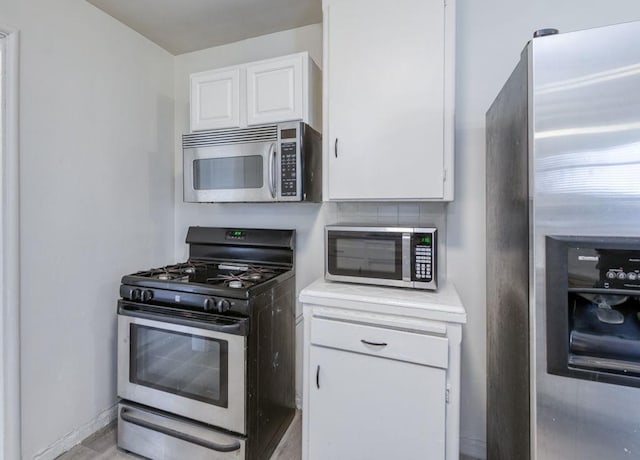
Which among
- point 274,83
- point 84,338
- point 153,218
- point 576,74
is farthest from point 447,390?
point 153,218

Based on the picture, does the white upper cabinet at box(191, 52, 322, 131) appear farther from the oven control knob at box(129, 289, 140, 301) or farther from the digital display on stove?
the oven control knob at box(129, 289, 140, 301)

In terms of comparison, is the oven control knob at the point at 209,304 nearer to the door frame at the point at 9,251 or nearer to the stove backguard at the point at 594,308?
the door frame at the point at 9,251

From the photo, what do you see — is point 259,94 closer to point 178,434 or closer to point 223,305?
point 223,305

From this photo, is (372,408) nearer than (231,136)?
Yes

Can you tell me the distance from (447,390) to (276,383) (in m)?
0.92

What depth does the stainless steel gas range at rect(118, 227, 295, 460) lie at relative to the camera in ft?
4.66

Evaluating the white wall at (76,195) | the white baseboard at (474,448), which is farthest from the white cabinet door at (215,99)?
the white baseboard at (474,448)

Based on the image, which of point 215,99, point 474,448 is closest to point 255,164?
point 215,99

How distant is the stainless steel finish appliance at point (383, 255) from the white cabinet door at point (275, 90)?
27.3 inches

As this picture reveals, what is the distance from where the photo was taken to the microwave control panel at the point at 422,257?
53.6 inches

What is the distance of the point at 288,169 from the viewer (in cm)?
158

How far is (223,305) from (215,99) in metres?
1.21

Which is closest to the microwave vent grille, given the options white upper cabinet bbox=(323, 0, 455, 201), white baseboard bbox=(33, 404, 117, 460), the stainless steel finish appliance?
white upper cabinet bbox=(323, 0, 455, 201)

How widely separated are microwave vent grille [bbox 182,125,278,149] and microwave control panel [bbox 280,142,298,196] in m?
0.09
